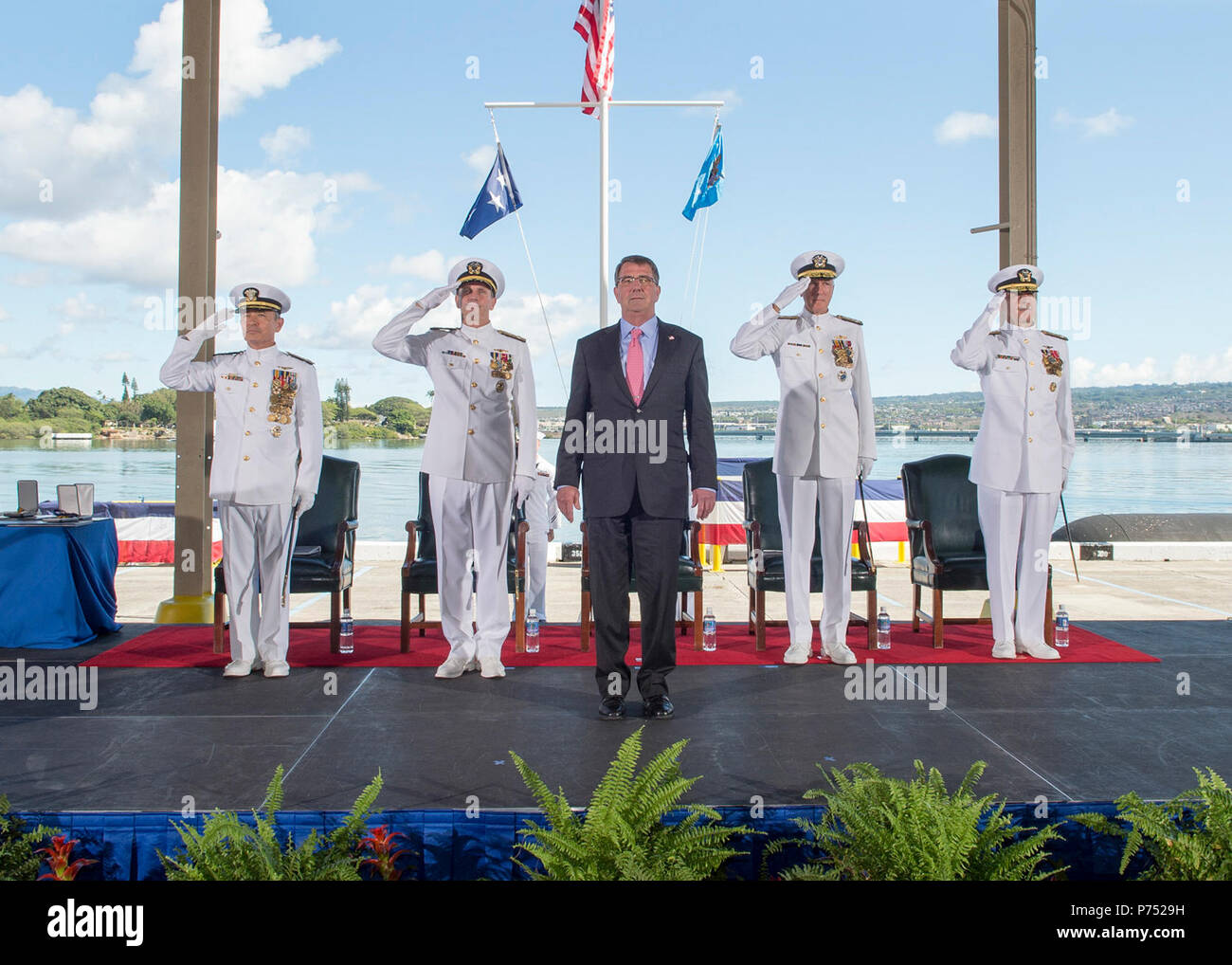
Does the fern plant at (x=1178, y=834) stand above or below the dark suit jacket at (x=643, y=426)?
below

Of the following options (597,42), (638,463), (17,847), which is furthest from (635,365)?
(597,42)

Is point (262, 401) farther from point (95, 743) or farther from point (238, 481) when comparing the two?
point (95, 743)

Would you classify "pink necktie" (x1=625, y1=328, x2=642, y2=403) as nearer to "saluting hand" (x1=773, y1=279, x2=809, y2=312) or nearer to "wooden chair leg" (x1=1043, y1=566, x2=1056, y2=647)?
"saluting hand" (x1=773, y1=279, x2=809, y2=312)

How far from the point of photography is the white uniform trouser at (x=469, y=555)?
4.41 meters

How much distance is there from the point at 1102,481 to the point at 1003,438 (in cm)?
7869

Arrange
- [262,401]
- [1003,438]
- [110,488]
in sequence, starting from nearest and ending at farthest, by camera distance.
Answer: [262,401], [1003,438], [110,488]

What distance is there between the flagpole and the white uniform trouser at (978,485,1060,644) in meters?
3.73

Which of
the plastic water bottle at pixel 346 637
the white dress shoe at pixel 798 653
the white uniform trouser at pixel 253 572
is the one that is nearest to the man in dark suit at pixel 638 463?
the white dress shoe at pixel 798 653

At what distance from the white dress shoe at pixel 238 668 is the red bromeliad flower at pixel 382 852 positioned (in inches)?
87.6

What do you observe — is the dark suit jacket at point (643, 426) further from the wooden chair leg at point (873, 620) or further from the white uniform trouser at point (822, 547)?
the wooden chair leg at point (873, 620)

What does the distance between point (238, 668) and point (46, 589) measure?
1423 mm

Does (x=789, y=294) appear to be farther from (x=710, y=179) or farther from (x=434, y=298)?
(x=710, y=179)

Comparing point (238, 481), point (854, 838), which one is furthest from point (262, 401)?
point (854, 838)

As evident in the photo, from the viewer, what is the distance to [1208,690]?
13.5 feet
